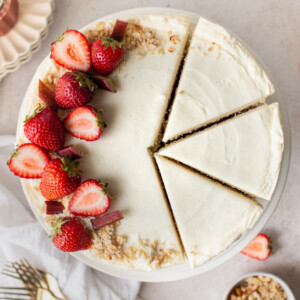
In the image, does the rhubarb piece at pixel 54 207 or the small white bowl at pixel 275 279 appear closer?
the rhubarb piece at pixel 54 207

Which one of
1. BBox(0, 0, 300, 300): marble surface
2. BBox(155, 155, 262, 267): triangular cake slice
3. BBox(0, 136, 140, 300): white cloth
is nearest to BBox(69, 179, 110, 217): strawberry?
BBox(155, 155, 262, 267): triangular cake slice

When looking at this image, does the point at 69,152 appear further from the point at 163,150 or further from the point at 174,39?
the point at 174,39

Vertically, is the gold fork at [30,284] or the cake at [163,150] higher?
the cake at [163,150]

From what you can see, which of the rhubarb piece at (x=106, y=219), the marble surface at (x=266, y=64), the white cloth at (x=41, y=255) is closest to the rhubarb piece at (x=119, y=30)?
the marble surface at (x=266, y=64)

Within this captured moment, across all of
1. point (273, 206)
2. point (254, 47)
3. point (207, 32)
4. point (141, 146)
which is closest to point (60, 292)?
point (141, 146)

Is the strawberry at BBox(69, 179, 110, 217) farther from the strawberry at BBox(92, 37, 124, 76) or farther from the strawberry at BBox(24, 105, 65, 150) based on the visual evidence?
the strawberry at BBox(92, 37, 124, 76)

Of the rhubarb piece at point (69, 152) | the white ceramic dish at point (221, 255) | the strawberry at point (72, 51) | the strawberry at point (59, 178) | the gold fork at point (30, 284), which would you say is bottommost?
the gold fork at point (30, 284)

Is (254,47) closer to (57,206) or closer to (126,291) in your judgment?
(57,206)

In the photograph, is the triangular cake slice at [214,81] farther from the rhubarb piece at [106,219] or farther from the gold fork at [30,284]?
the gold fork at [30,284]
